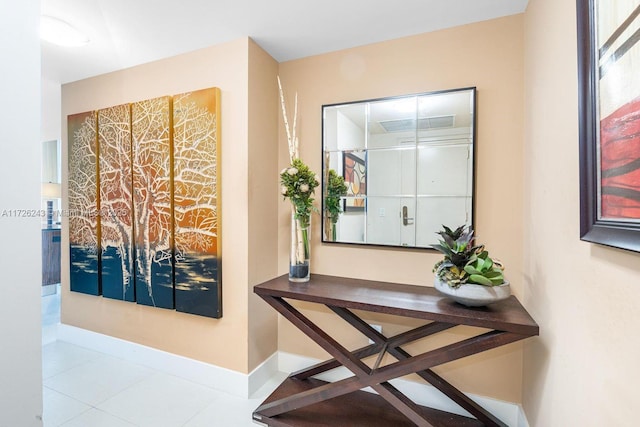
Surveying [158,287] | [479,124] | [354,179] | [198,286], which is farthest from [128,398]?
[479,124]

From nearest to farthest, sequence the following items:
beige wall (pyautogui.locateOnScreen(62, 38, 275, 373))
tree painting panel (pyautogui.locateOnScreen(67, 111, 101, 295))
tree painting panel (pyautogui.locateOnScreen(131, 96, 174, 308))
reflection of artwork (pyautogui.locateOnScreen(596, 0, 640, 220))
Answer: reflection of artwork (pyautogui.locateOnScreen(596, 0, 640, 220))
beige wall (pyautogui.locateOnScreen(62, 38, 275, 373))
tree painting panel (pyautogui.locateOnScreen(131, 96, 174, 308))
tree painting panel (pyautogui.locateOnScreen(67, 111, 101, 295))

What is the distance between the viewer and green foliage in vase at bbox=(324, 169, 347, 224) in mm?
1998

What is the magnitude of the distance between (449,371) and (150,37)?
2906 mm

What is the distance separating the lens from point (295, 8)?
163cm

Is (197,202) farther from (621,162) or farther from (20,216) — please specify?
(621,162)

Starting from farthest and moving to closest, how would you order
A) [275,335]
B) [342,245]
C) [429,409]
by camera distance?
1. [275,335]
2. [342,245]
3. [429,409]

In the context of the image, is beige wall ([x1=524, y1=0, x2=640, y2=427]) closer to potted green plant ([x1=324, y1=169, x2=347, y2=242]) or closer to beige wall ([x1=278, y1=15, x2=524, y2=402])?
beige wall ([x1=278, y1=15, x2=524, y2=402])

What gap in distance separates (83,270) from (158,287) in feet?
3.04

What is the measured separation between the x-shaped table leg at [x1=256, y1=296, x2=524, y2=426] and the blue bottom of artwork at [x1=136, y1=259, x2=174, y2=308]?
93 cm

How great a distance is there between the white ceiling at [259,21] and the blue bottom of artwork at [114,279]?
1.55 metres

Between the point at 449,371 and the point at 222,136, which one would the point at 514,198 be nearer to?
the point at 449,371

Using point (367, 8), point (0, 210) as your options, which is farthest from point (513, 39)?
point (0, 210)

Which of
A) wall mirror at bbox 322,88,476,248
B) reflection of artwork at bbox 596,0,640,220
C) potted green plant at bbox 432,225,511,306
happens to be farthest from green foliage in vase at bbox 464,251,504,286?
reflection of artwork at bbox 596,0,640,220

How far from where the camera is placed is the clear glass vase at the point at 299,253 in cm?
179
